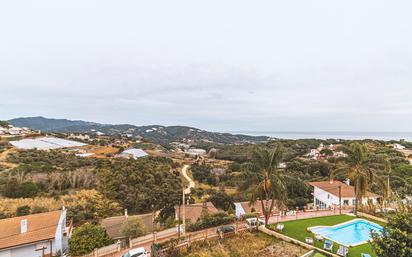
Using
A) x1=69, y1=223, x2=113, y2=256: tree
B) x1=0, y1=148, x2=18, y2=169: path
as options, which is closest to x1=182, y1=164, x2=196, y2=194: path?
x1=69, y1=223, x2=113, y2=256: tree

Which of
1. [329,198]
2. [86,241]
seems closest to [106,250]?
[86,241]

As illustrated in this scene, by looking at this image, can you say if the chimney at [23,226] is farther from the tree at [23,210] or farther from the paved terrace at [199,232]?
the tree at [23,210]

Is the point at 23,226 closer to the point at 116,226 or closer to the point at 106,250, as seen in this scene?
the point at 106,250

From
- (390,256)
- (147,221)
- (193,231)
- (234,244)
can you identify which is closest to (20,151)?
(147,221)

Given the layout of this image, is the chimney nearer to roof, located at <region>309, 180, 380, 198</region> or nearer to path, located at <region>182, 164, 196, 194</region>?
path, located at <region>182, 164, 196, 194</region>

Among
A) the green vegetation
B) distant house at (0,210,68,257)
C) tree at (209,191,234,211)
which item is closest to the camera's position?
distant house at (0,210,68,257)

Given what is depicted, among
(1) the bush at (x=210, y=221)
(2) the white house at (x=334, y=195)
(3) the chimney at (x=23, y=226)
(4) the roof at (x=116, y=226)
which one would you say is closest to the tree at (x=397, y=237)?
(1) the bush at (x=210, y=221)

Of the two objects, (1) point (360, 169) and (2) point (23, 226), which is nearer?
(2) point (23, 226)
